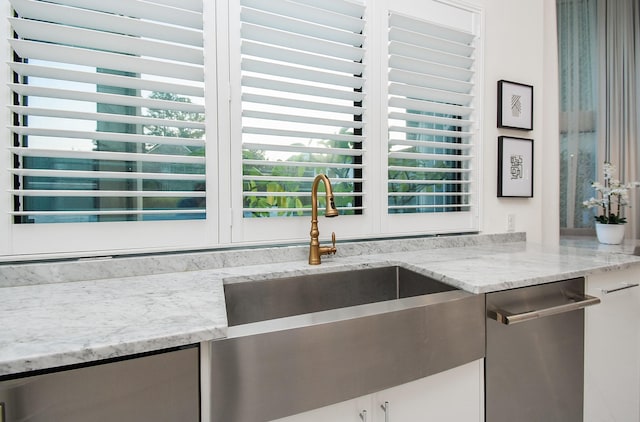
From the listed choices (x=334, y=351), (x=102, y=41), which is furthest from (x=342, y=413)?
(x=102, y=41)

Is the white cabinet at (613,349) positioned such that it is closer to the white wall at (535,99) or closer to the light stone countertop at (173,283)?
the light stone countertop at (173,283)

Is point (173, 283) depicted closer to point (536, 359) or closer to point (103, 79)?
point (103, 79)

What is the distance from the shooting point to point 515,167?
1876 millimetres

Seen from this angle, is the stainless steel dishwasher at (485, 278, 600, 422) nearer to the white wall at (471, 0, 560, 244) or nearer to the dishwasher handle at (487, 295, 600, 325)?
the dishwasher handle at (487, 295, 600, 325)

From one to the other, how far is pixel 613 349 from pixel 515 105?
4.37 feet

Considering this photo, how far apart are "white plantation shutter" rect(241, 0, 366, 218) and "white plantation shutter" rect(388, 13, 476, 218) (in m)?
0.21

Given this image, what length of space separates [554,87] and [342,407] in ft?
7.63

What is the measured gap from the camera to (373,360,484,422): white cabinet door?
87cm

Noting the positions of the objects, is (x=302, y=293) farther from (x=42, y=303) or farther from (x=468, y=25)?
(x=468, y=25)

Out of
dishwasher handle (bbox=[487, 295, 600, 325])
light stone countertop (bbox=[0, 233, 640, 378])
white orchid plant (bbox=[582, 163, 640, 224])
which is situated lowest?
dishwasher handle (bbox=[487, 295, 600, 325])

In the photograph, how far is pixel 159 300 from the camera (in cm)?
86

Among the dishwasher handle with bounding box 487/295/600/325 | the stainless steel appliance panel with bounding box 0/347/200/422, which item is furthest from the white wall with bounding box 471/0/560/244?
the stainless steel appliance panel with bounding box 0/347/200/422

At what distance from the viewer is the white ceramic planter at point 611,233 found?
6.12 feet

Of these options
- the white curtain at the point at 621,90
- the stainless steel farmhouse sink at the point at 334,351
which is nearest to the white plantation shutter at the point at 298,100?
the stainless steel farmhouse sink at the point at 334,351
